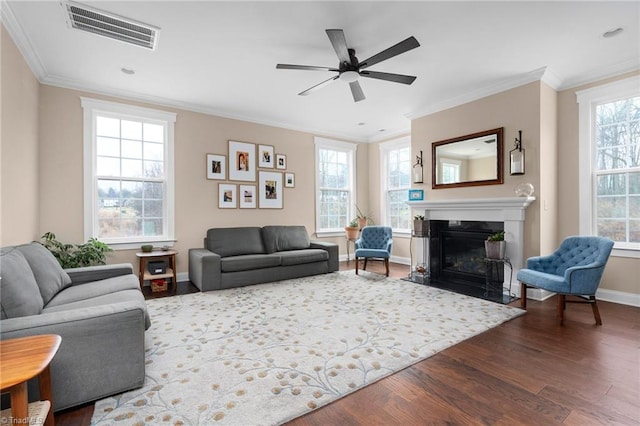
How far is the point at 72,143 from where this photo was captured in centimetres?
411

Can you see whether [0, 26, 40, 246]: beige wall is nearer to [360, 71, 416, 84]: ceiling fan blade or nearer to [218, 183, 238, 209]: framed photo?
[218, 183, 238, 209]: framed photo

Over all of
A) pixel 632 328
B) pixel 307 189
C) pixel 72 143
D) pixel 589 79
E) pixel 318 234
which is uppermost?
pixel 589 79

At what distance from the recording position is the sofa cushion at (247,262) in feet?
14.4

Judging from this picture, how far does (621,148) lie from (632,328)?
227 centimetres

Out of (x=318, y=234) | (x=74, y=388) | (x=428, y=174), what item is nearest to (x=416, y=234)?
(x=428, y=174)

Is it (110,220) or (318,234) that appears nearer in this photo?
(110,220)

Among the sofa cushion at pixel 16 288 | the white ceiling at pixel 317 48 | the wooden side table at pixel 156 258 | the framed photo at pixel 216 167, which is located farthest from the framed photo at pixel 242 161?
the sofa cushion at pixel 16 288

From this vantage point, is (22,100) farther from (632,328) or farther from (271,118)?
(632,328)

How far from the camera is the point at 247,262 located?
4.54 metres

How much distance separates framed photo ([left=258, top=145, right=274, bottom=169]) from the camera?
5.68 m

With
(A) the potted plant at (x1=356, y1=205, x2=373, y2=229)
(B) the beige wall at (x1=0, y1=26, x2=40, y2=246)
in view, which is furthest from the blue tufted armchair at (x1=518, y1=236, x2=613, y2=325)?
(B) the beige wall at (x1=0, y1=26, x2=40, y2=246)

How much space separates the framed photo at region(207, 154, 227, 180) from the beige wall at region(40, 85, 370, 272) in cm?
9

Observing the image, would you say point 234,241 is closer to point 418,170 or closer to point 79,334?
point 79,334

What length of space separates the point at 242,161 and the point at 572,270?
496 cm
